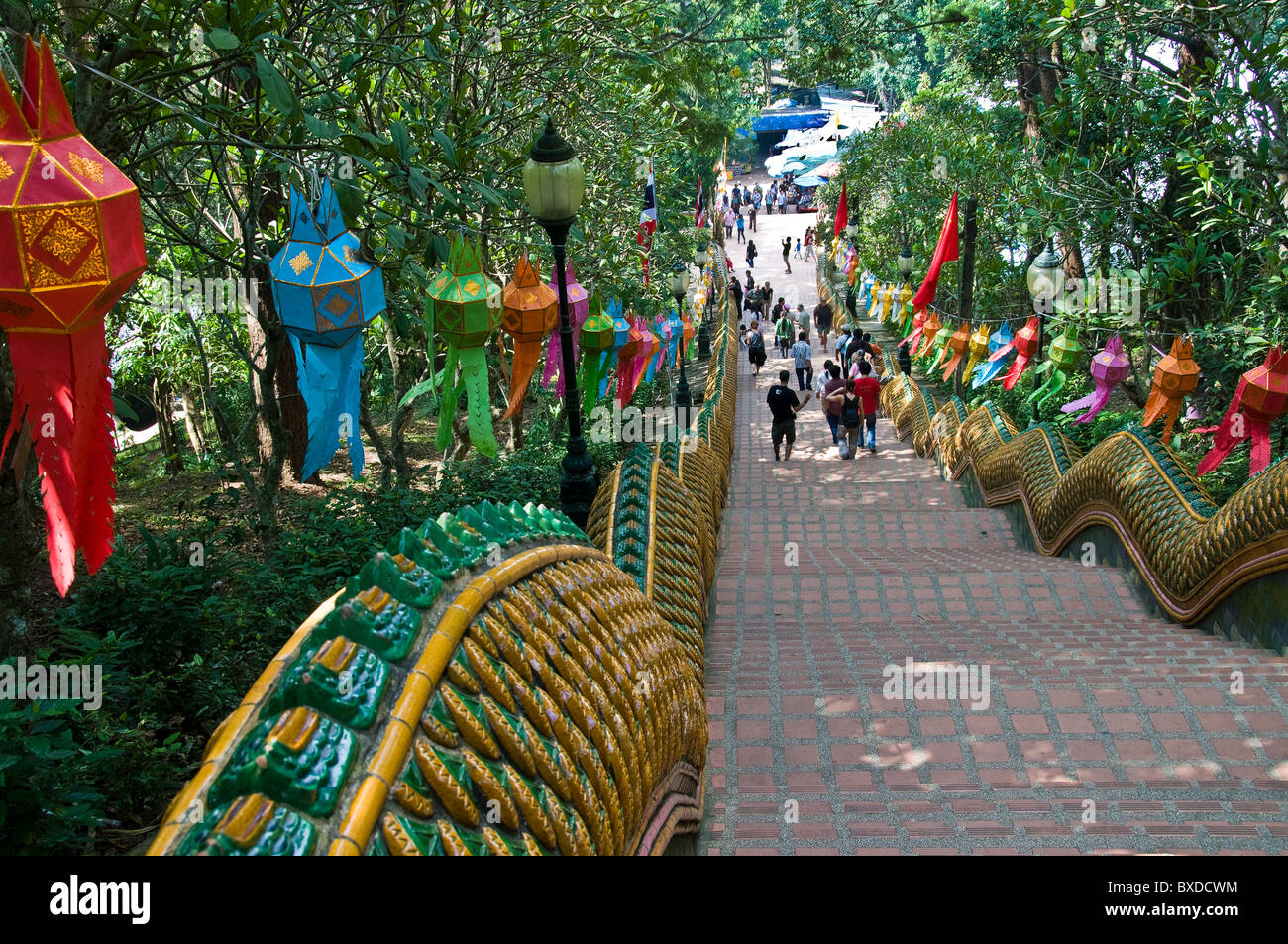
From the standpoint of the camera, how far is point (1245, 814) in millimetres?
4141

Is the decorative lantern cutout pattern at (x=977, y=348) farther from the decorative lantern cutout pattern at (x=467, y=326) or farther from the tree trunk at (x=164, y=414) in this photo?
the tree trunk at (x=164, y=414)

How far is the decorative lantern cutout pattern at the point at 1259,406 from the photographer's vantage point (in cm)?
762

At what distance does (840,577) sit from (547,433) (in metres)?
5.52

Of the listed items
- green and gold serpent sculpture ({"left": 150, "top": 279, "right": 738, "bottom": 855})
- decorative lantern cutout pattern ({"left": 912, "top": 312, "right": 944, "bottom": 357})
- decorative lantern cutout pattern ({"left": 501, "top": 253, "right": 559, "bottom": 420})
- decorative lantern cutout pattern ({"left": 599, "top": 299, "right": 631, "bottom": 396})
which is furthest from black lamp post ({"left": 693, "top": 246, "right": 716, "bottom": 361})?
green and gold serpent sculpture ({"left": 150, "top": 279, "right": 738, "bottom": 855})

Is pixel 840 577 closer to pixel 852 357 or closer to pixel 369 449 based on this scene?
pixel 369 449

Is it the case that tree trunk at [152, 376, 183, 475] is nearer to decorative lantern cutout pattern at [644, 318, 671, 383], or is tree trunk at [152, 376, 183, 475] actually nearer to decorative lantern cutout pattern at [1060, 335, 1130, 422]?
decorative lantern cutout pattern at [644, 318, 671, 383]

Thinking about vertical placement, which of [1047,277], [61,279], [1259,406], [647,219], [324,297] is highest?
[647,219]

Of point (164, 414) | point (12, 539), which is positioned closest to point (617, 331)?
point (12, 539)

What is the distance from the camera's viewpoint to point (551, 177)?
19.9 ft

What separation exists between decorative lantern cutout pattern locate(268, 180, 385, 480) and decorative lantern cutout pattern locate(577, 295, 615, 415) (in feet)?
12.5

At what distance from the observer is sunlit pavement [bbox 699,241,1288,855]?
13.5ft

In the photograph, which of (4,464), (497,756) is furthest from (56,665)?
(497,756)

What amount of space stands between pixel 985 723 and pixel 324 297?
381cm

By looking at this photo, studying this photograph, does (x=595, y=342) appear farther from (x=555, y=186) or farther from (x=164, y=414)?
(x=164, y=414)
